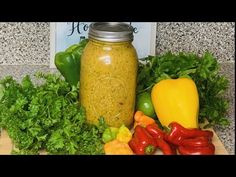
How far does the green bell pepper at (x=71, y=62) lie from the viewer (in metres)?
1.15

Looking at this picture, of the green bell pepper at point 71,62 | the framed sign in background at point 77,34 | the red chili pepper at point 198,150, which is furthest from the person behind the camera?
the framed sign in background at point 77,34

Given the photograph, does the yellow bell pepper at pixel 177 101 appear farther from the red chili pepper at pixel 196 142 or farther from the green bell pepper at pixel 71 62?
the green bell pepper at pixel 71 62

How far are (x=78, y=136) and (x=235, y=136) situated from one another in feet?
1.09

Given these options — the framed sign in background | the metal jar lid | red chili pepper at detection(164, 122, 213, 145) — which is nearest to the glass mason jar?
the metal jar lid

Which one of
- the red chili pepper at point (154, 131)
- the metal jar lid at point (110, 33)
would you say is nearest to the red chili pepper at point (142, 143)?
the red chili pepper at point (154, 131)

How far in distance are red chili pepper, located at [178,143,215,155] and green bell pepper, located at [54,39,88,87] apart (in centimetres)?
29

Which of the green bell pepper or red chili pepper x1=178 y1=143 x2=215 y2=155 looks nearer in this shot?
red chili pepper x1=178 y1=143 x2=215 y2=155

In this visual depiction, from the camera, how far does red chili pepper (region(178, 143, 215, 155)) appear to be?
39.7 inches

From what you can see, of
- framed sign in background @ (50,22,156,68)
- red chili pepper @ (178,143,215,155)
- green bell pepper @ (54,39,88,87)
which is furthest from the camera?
framed sign in background @ (50,22,156,68)

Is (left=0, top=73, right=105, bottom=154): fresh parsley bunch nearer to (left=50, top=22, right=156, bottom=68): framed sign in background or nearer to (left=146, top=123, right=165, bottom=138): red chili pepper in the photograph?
(left=146, top=123, right=165, bottom=138): red chili pepper

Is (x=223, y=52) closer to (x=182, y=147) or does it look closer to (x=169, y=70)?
(x=169, y=70)

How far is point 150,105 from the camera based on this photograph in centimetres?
114

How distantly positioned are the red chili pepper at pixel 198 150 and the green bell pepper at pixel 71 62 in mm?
290
